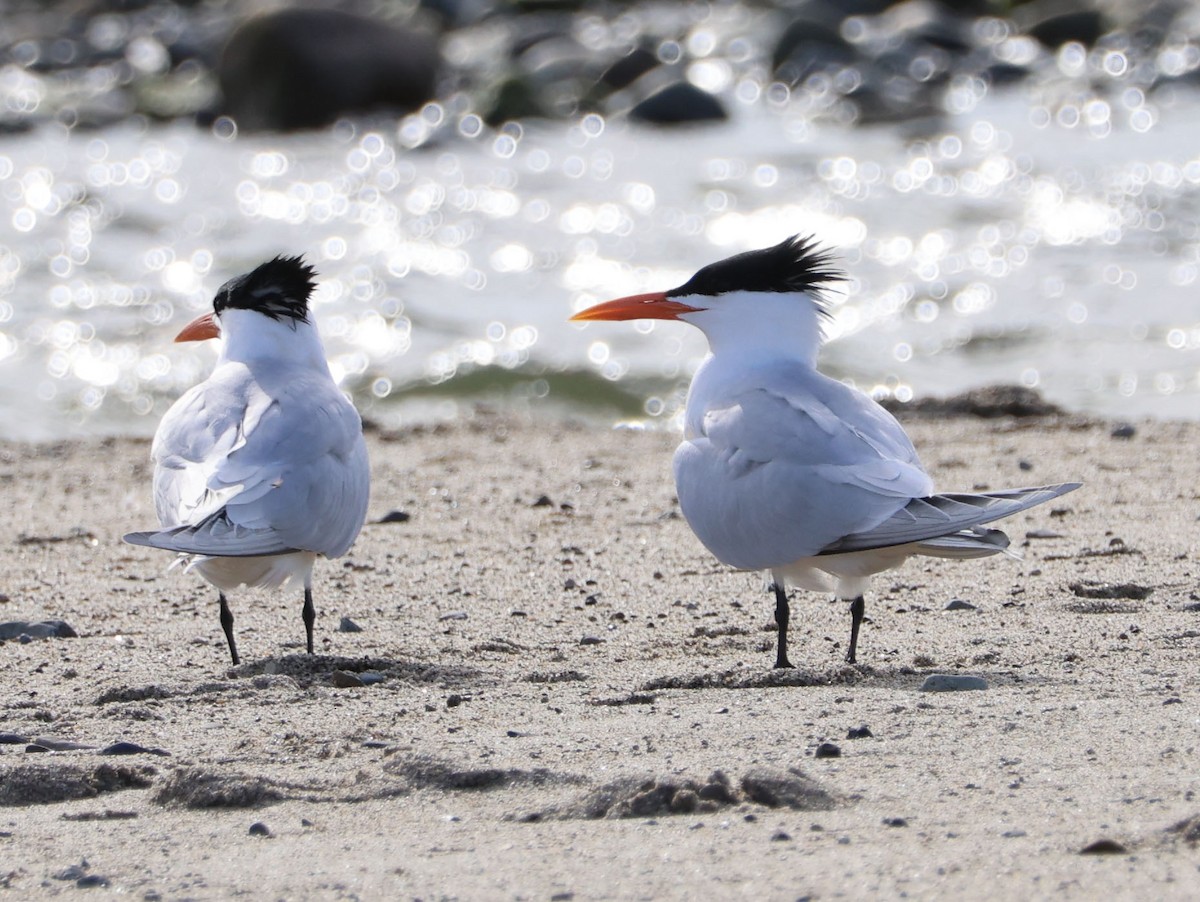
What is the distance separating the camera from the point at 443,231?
1495 centimetres

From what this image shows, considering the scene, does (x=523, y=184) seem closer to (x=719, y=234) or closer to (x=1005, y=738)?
(x=719, y=234)

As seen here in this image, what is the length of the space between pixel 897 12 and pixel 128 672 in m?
21.2

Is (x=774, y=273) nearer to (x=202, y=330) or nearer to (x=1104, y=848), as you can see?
(x=202, y=330)

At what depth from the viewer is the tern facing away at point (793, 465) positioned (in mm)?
4168

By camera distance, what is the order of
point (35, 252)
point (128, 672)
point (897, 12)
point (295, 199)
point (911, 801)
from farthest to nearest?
point (897, 12), point (295, 199), point (35, 252), point (128, 672), point (911, 801)

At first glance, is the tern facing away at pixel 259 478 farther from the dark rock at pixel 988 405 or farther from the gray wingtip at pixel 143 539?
the dark rock at pixel 988 405

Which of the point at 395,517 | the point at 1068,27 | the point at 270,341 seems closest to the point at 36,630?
the point at 270,341

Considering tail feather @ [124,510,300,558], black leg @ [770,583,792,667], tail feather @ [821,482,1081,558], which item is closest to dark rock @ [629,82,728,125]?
black leg @ [770,583,792,667]

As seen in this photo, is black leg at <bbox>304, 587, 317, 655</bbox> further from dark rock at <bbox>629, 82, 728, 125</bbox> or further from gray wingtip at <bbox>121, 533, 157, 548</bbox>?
dark rock at <bbox>629, 82, 728, 125</bbox>

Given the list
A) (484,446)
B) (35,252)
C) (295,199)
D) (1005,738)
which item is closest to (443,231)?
(295,199)

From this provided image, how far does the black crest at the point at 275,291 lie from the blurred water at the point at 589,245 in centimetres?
456

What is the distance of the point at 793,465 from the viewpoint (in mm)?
4434

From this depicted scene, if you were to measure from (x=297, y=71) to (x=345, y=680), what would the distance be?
15.7 metres

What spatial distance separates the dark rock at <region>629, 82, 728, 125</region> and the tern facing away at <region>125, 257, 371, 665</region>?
14.2m
